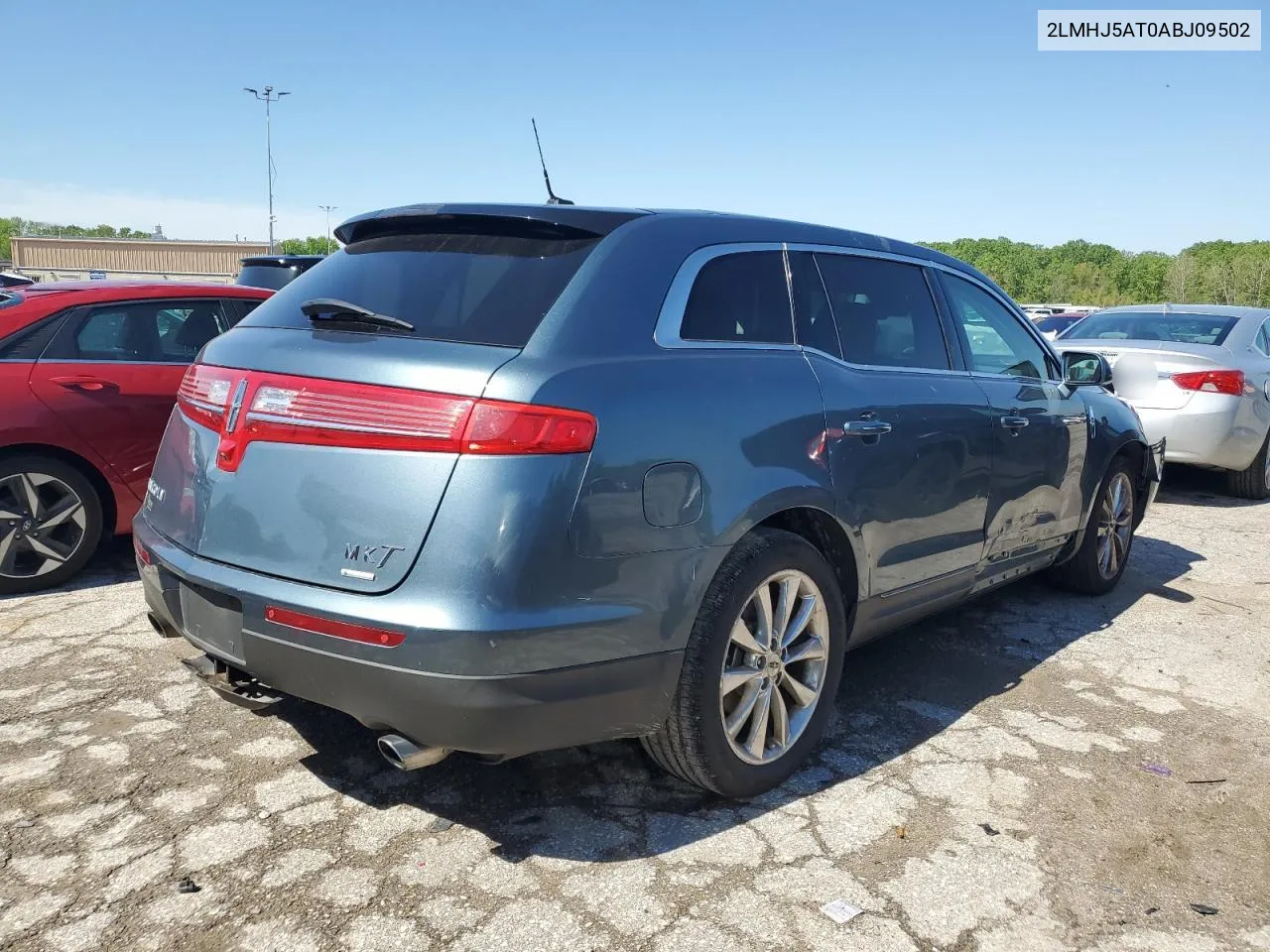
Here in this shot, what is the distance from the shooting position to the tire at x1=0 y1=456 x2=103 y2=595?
4.77m

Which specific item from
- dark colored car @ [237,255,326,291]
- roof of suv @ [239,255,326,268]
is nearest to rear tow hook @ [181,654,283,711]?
dark colored car @ [237,255,326,291]

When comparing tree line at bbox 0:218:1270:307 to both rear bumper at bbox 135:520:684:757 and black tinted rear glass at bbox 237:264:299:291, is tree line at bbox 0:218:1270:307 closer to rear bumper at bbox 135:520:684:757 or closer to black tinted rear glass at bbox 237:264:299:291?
black tinted rear glass at bbox 237:264:299:291

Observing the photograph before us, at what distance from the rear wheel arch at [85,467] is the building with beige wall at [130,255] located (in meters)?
64.2

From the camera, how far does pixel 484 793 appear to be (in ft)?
9.89

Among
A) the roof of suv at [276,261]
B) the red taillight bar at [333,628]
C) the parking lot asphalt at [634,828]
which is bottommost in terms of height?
the parking lot asphalt at [634,828]

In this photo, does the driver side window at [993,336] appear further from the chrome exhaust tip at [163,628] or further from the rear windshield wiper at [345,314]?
the chrome exhaust tip at [163,628]

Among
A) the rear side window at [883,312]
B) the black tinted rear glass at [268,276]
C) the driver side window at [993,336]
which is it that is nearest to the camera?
the rear side window at [883,312]

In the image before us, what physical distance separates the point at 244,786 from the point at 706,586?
152 cm

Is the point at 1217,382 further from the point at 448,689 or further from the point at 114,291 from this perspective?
the point at 114,291

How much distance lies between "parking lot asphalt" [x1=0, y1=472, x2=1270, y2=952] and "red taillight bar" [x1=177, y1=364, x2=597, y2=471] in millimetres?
1064

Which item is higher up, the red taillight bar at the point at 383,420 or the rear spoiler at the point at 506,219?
the rear spoiler at the point at 506,219

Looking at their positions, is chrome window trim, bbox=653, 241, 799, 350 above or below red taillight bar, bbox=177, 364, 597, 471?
above

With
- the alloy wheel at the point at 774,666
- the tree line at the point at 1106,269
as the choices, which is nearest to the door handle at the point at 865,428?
the alloy wheel at the point at 774,666

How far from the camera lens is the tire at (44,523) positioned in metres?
4.77
